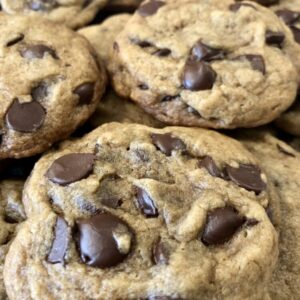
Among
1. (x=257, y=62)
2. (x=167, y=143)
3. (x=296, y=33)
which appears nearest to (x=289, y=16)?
(x=296, y=33)

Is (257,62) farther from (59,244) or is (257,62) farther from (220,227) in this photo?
(59,244)

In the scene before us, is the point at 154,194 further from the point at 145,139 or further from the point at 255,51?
the point at 255,51

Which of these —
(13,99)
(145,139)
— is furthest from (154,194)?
(13,99)

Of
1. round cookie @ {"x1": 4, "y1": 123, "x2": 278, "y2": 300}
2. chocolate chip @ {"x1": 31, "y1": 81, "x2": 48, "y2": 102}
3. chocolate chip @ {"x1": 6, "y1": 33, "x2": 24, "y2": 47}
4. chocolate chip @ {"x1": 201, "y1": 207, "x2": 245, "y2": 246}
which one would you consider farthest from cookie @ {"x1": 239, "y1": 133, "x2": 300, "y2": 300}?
chocolate chip @ {"x1": 6, "y1": 33, "x2": 24, "y2": 47}

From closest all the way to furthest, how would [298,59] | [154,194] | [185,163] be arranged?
[154,194] < [185,163] < [298,59]

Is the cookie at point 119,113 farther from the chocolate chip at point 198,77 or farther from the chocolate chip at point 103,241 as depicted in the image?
the chocolate chip at point 103,241

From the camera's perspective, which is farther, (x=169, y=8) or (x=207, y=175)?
(x=169, y=8)

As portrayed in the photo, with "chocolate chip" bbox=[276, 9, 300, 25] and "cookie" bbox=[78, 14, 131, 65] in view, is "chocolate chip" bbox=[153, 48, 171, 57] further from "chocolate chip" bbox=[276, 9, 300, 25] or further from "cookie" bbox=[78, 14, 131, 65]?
"chocolate chip" bbox=[276, 9, 300, 25]
